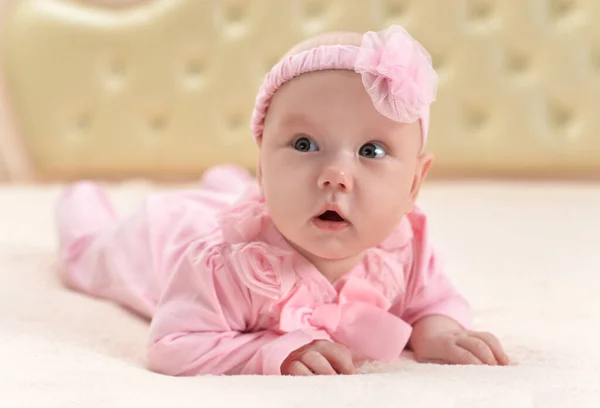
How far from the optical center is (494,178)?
2533 mm

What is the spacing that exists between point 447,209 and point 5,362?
4.39 feet

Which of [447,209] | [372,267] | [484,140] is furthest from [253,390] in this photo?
[484,140]

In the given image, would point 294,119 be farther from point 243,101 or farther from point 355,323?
point 243,101

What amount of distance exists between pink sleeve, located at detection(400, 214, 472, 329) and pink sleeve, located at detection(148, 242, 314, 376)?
22 centimetres

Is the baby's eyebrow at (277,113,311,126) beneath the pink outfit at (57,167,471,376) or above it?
above

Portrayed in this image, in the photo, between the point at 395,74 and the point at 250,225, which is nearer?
the point at 395,74

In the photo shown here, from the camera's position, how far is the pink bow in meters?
1.07

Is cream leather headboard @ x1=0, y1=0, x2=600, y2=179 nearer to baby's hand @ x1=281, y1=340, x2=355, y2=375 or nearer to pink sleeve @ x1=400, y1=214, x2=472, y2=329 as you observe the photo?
pink sleeve @ x1=400, y1=214, x2=472, y2=329

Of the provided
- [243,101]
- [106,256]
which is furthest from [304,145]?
[243,101]

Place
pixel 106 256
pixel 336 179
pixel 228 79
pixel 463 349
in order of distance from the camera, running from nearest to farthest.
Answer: pixel 336 179
pixel 463 349
pixel 106 256
pixel 228 79

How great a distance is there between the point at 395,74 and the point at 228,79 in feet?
5.27

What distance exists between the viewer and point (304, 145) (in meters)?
1.01

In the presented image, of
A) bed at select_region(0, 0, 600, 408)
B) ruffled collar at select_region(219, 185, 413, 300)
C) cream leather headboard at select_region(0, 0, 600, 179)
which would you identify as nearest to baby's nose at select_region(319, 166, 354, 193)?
ruffled collar at select_region(219, 185, 413, 300)

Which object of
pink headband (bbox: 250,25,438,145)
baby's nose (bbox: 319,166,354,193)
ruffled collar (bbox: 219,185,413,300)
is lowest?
ruffled collar (bbox: 219,185,413,300)
